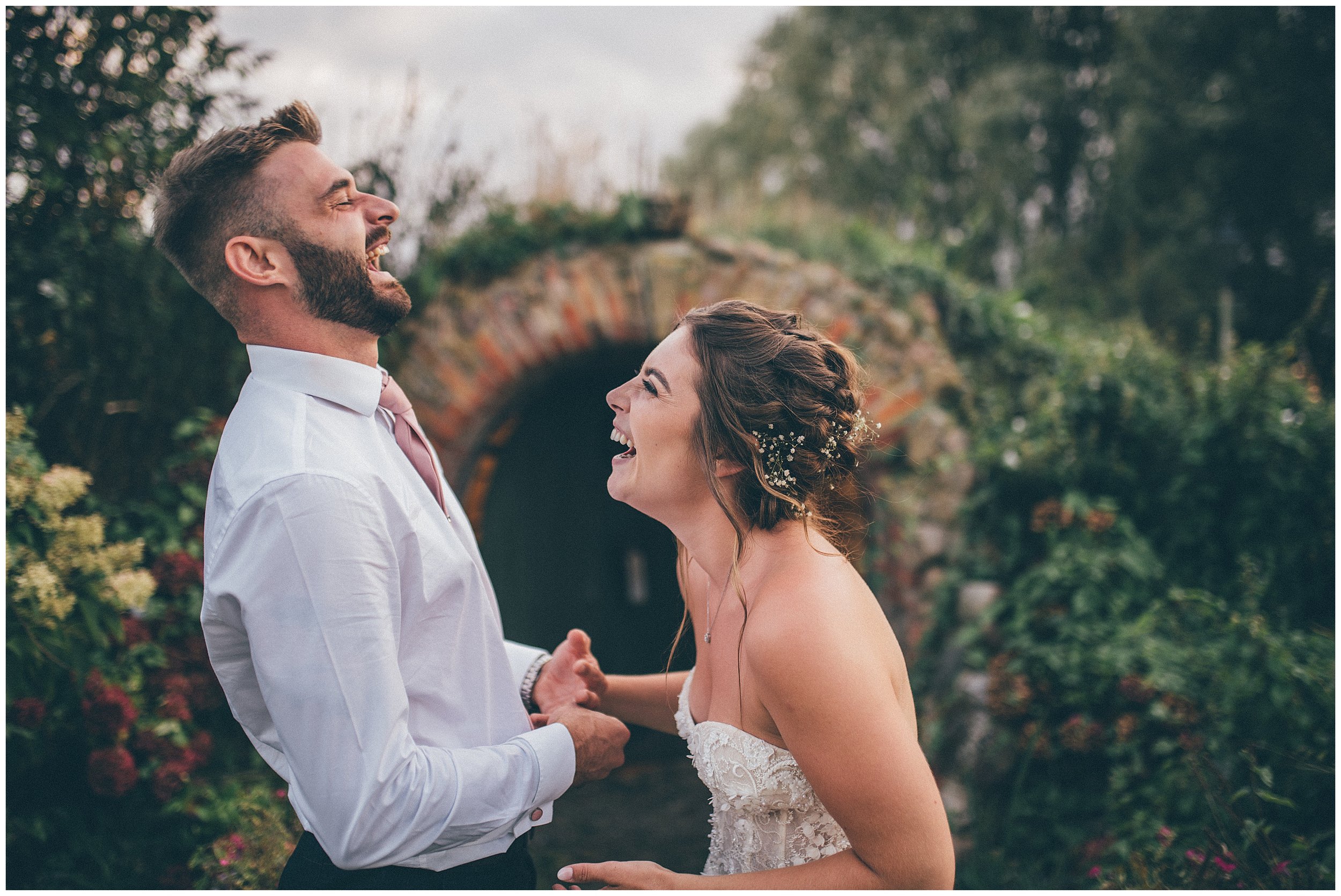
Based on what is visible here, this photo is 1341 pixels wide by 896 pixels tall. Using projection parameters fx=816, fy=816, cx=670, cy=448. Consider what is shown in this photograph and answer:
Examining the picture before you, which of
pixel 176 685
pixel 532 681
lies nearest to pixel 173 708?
pixel 176 685

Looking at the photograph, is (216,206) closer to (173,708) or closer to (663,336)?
(173,708)

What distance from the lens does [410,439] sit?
1658 mm

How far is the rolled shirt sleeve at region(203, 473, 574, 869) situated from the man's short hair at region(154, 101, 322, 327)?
1.57ft

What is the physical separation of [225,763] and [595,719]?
2.33m

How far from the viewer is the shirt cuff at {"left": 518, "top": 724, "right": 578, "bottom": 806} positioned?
1479mm

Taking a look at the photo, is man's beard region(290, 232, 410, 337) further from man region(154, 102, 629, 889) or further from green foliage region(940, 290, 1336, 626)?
green foliage region(940, 290, 1336, 626)

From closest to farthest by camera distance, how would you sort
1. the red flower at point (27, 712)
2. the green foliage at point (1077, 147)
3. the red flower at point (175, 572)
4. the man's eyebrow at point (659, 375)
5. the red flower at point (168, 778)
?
the man's eyebrow at point (659, 375) < the red flower at point (27, 712) < the red flower at point (168, 778) < the red flower at point (175, 572) < the green foliage at point (1077, 147)

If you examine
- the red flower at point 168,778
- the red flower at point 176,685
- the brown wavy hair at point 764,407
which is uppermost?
the brown wavy hair at point 764,407

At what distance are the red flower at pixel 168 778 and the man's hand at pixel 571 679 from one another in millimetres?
1586

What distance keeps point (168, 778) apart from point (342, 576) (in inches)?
80.2

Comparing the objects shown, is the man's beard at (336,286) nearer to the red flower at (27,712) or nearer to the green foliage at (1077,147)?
the red flower at (27,712)

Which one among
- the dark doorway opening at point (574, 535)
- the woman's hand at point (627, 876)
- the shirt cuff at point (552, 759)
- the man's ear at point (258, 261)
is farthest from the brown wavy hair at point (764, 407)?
the dark doorway opening at point (574, 535)

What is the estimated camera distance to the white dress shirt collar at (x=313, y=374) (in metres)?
1.49

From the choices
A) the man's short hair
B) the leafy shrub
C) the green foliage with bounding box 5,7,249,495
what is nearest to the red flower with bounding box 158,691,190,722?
the green foliage with bounding box 5,7,249,495
